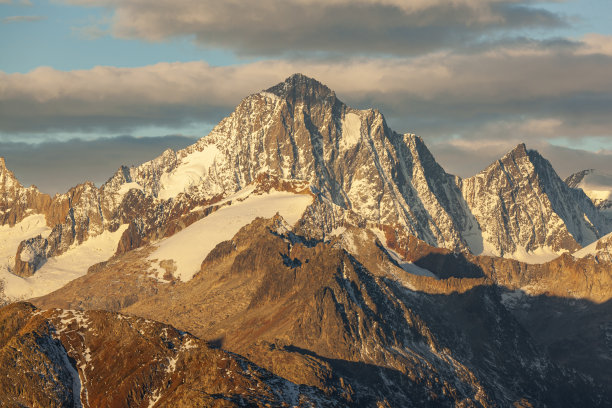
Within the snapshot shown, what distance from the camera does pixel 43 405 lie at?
160 metres

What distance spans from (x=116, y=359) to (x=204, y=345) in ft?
37.4

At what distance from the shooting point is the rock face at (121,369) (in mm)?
160625

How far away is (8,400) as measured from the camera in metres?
158

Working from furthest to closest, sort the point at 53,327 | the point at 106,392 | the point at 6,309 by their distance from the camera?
the point at 6,309, the point at 53,327, the point at 106,392

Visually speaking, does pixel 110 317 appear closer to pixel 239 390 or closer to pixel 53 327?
pixel 53 327

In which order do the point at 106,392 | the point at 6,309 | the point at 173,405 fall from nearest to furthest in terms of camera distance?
the point at 173,405 → the point at 106,392 → the point at 6,309

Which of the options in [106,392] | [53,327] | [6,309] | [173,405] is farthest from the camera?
[6,309]

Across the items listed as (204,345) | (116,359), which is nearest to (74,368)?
(116,359)

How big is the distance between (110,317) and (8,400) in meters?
24.0

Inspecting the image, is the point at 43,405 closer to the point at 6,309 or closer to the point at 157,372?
the point at 157,372

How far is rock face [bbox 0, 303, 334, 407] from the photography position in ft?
527

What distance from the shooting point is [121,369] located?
170 metres

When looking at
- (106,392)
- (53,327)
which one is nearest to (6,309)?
(53,327)

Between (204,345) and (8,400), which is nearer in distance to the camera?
(8,400)
